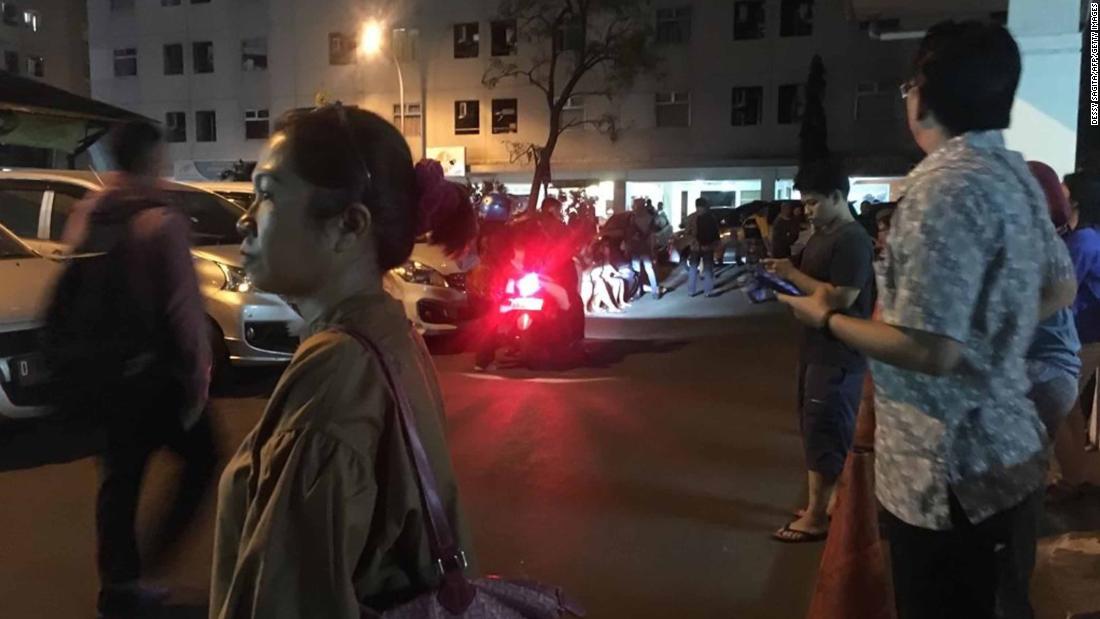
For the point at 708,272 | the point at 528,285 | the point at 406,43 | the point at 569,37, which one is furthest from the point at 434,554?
the point at 406,43

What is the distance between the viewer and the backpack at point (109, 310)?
4.09 m

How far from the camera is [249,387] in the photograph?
898 cm

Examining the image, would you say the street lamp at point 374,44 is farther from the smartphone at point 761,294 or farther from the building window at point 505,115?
the smartphone at point 761,294

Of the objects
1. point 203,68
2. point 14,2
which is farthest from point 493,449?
point 14,2

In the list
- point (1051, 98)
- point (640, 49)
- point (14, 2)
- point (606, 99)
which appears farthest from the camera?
point (14, 2)

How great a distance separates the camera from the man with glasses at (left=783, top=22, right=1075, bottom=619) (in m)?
1.95

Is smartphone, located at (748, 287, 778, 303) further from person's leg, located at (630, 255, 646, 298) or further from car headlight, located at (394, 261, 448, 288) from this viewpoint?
person's leg, located at (630, 255, 646, 298)

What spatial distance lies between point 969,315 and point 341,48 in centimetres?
3927

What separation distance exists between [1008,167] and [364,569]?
5.14 feet

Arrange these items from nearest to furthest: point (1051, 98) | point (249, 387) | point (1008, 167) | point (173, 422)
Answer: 1. point (1008, 167)
2. point (173, 422)
3. point (1051, 98)
4. point (249, 387)

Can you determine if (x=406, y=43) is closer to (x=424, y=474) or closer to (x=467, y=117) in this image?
(x=467, y=117)

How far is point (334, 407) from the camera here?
143cm

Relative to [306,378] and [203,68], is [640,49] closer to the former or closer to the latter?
[203,68]

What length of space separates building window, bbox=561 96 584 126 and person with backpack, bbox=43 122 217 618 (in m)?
32.5
